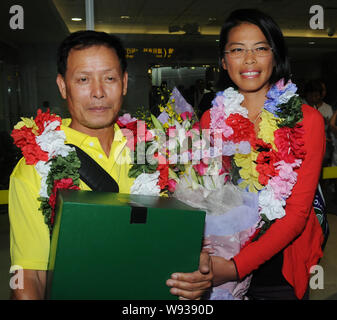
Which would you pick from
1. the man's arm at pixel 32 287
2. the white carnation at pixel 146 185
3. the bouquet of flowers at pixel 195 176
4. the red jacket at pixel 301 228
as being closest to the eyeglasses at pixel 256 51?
the red jacket at pixel 301 228

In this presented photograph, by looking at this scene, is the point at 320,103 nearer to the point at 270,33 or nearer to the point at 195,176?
the point at 270,33

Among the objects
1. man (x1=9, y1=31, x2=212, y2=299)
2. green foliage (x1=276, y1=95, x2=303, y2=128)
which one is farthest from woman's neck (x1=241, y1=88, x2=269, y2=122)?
man (x1=9, y1=31, x2=212, y2=299)

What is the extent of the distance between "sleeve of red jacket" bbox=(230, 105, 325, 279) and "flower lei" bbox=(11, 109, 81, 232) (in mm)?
732

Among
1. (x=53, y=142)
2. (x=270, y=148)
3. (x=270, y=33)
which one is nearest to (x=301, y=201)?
(x=270, y=148)

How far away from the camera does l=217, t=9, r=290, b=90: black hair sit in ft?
6.11

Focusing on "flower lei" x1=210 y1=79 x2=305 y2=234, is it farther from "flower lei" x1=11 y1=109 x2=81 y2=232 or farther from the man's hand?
"flower lei" x1=11 y1=109 x2=81 y2=232

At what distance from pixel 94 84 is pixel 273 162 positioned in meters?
0.81

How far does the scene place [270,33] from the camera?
6.10 ft

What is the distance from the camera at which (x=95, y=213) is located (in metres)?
1.04

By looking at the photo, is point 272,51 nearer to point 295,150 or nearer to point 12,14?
point 295,150

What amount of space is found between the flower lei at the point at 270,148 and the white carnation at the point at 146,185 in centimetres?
32

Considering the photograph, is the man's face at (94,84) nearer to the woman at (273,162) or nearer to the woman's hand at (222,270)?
the woman at (273,162)

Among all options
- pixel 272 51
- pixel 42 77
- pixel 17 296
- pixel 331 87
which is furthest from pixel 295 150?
pixel 331 87

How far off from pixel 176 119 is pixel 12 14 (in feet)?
15.4
